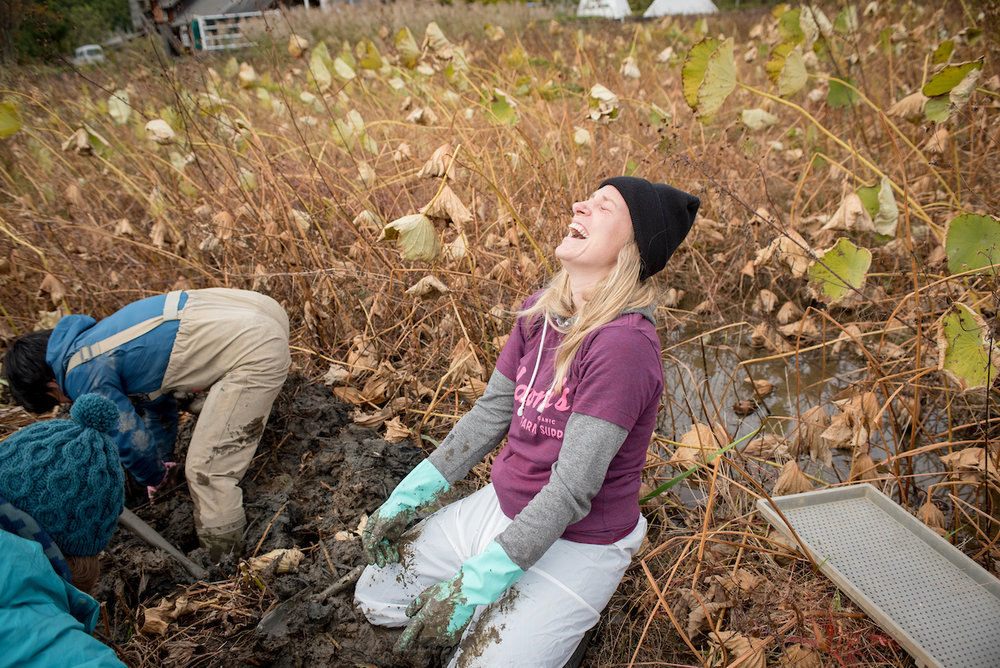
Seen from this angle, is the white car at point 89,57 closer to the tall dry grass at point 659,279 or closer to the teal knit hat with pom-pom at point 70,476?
the tall dry grass at point 659,279

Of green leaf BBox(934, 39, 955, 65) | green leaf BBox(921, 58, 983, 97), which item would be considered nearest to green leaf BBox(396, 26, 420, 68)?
green leaf BBox(921, 58, 983, 97)

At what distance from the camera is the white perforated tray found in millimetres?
1323

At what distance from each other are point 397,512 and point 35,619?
73cm

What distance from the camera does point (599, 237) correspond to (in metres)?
1.34

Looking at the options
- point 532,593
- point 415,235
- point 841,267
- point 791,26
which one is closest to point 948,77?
point 841,267

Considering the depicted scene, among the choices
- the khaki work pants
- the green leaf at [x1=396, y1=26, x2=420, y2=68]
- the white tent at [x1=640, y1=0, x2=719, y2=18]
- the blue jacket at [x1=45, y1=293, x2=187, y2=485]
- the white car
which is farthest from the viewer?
the white tent at [x1=640, y1=0, x2=719, y2=18]

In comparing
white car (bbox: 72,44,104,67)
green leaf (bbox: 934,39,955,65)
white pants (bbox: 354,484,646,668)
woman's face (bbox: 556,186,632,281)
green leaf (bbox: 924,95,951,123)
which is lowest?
white pants (bbox: 354,484,646,668)

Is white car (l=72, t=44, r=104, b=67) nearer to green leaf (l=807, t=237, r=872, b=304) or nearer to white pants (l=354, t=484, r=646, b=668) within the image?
white pants (l=354, t=484, r=646, b=668)

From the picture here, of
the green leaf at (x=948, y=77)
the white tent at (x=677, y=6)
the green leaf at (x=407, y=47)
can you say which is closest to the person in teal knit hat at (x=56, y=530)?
the green leaf at (x=407, y=47)

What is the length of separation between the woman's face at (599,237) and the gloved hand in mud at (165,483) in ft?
5.79

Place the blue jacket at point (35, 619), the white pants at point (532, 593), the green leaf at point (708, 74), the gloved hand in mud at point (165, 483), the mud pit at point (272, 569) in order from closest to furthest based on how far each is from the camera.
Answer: the blue jacket at point (35, 619)
the white pants at point (532, 593)
the mud pit at point (272, 569)
the green leaf at point (708, 74)
the gloved hand in mud at point (165, 483)

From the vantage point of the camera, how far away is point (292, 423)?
2408 mm

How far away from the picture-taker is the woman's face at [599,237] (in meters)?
1.34

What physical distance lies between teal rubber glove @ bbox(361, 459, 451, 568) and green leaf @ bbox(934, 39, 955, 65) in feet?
8.02
